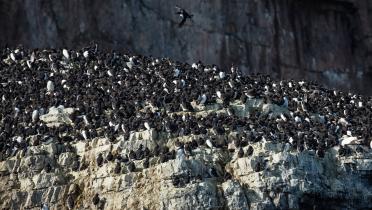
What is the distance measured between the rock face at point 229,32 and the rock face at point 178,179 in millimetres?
17304

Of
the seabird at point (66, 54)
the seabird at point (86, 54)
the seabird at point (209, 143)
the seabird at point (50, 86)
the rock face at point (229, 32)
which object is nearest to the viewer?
the seabird at point (209, 143)

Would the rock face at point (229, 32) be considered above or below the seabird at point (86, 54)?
above

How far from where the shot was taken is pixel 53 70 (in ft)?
158

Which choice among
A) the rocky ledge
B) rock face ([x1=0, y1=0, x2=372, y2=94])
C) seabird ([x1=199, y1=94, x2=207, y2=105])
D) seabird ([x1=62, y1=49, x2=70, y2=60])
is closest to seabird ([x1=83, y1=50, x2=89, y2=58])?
seabird ([x1=62, y1=49, x2=70, y2=60])

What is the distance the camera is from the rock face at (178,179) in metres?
39.1

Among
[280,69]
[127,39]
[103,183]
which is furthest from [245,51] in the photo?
[103,183]

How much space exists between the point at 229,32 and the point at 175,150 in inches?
914

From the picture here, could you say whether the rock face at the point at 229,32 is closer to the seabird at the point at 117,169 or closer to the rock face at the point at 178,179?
the rock face at the point at 178,179

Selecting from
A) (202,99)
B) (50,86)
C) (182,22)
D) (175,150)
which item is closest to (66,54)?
(50,86)

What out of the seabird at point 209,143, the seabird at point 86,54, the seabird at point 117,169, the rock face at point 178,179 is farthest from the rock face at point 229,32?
A: the seabird at point 117,169

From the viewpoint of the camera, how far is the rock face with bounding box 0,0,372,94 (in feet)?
189

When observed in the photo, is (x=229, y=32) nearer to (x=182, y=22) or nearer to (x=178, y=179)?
(x=182, y=22)

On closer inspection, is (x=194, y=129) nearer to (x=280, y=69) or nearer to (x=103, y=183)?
(x=103, y=183)

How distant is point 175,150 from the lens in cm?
4016
